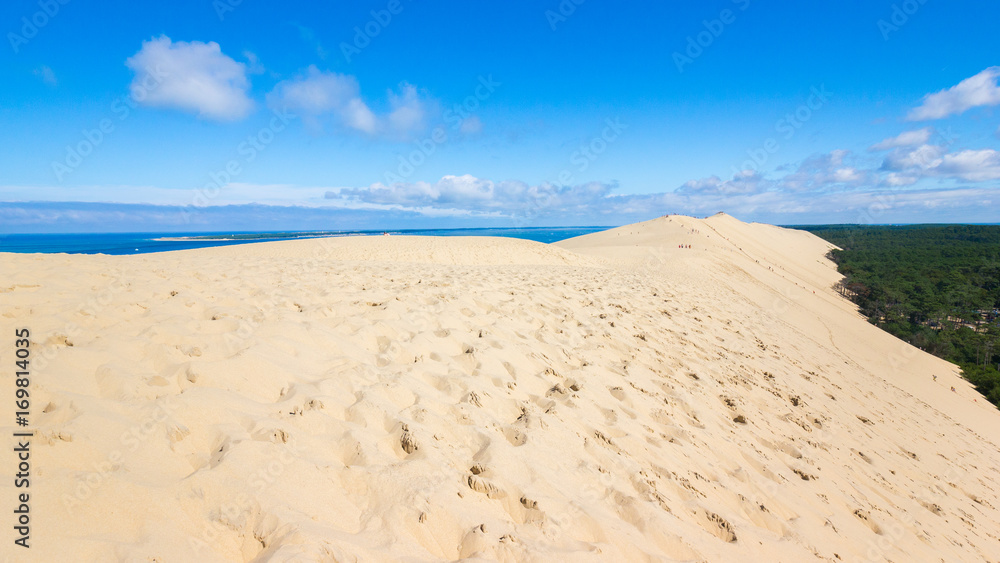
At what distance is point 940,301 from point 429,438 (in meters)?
44.6

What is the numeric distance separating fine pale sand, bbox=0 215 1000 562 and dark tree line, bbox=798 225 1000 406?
51.5ft

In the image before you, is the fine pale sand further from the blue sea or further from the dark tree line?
the blue sea

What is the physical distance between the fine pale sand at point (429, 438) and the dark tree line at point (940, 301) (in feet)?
51.5

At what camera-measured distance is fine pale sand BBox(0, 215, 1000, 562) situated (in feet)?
6.66

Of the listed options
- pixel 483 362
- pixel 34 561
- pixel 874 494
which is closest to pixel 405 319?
pixel 483 362

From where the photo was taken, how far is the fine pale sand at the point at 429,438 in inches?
80.0

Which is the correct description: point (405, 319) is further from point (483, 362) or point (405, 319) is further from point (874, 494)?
point (874, 494)

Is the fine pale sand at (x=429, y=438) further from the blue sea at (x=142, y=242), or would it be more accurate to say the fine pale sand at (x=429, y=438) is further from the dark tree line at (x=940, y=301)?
the blue sea at (x=142, y=242)

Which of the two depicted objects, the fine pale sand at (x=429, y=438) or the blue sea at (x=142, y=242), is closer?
the fine pale sand at (x=429, y=438)

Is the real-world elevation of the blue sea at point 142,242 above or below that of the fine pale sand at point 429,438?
below

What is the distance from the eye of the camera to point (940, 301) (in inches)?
1224

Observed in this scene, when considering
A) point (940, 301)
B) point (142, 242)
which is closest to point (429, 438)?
point (940, 301)

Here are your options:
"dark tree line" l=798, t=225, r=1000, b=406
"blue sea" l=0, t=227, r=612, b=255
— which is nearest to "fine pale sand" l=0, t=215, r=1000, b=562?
"dark tree line" l=798, t=225, r=1000, b=406

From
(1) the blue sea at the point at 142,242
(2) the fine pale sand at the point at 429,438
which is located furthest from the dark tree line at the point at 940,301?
(1) the blue sea at the point at 142,242
